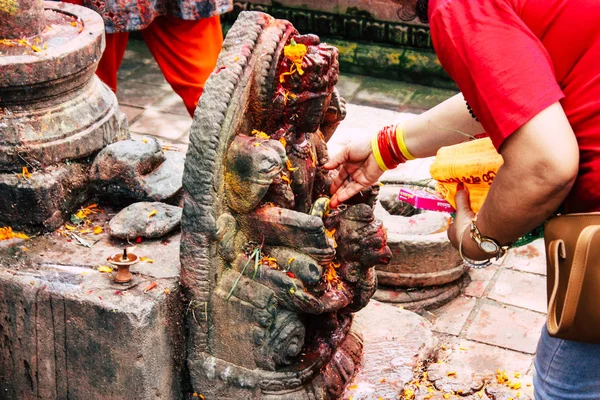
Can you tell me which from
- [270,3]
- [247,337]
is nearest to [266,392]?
[247,337]

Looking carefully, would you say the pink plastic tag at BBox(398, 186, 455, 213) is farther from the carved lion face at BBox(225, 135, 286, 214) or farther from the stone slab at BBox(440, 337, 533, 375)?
the stone slab at BBox(440, 337, 533, 375)

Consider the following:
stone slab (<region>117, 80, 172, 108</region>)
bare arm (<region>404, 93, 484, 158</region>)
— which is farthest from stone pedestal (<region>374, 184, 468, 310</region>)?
stone slab (<region>117, 80, 172, 108</region>)

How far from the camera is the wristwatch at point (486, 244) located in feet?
6.27

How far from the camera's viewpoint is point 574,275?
1768mm

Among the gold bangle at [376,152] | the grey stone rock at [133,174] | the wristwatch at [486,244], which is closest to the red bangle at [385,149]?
the gold bangle at [376,152]

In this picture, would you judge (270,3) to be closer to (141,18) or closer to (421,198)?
(141,18)

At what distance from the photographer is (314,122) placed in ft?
8.14

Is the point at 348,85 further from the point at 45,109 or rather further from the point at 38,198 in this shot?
the point at 38,198

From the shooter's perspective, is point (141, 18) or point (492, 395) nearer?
point (492, 395)

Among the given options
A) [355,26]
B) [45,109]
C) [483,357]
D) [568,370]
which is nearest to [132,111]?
[355,26]

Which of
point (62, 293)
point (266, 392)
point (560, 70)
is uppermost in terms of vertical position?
point (560, 70)

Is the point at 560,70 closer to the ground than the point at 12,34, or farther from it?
farther from it

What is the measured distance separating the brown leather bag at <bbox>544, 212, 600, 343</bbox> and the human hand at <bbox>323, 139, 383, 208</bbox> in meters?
0.65

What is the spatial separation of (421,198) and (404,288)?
1.27m
